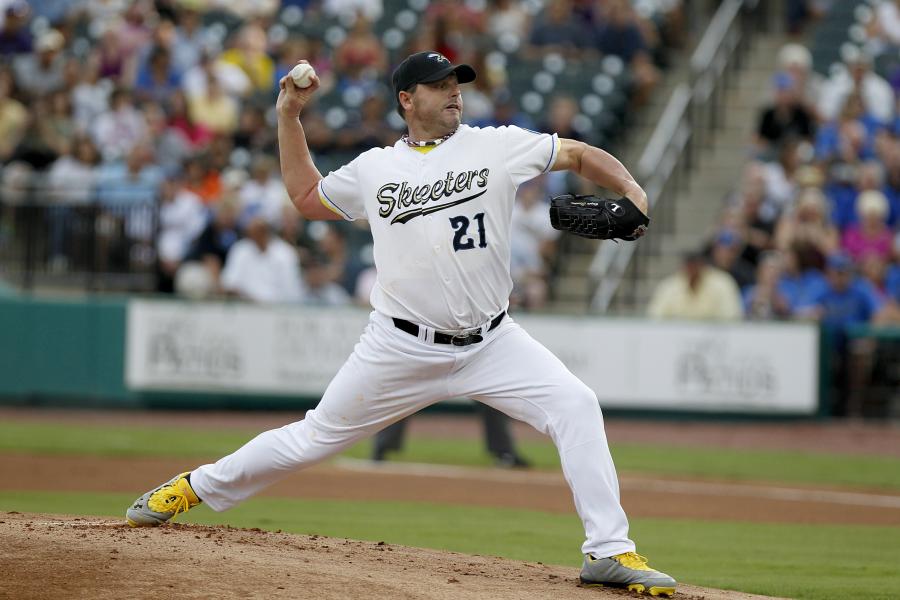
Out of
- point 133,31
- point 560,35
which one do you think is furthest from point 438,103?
point 560,35

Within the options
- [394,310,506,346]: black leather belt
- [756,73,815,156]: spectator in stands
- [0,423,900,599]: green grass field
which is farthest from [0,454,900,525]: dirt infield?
[756,73,815,156]: spectator in stands

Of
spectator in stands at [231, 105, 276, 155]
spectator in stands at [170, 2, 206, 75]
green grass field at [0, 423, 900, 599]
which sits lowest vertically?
green grass field at [0, 423, 900, 599]

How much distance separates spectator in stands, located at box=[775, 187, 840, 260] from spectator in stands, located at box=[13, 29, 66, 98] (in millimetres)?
9897

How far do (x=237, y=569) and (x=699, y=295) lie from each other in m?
11.1

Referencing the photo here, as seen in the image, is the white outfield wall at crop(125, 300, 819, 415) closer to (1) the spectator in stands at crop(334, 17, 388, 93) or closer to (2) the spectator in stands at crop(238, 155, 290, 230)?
(2) the spectator in stands at crop(238, 155, 290, 230)

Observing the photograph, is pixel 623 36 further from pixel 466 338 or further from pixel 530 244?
pixel 466 338

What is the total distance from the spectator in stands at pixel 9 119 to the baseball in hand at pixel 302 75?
1275 cm

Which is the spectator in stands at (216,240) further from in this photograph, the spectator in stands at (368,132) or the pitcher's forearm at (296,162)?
the pitcher's forearm at (296,162)

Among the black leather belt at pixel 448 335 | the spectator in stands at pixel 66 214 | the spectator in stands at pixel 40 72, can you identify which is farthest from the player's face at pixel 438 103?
the spectator in stands at pixel 40 72

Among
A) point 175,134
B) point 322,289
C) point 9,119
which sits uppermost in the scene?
point 9,119

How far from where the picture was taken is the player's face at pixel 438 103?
6.35 metres

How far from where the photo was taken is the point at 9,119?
18688 mm

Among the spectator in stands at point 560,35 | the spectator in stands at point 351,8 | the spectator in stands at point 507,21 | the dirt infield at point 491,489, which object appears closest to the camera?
the dirt infield at point 491,489

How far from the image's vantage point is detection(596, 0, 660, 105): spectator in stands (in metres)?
20.3
